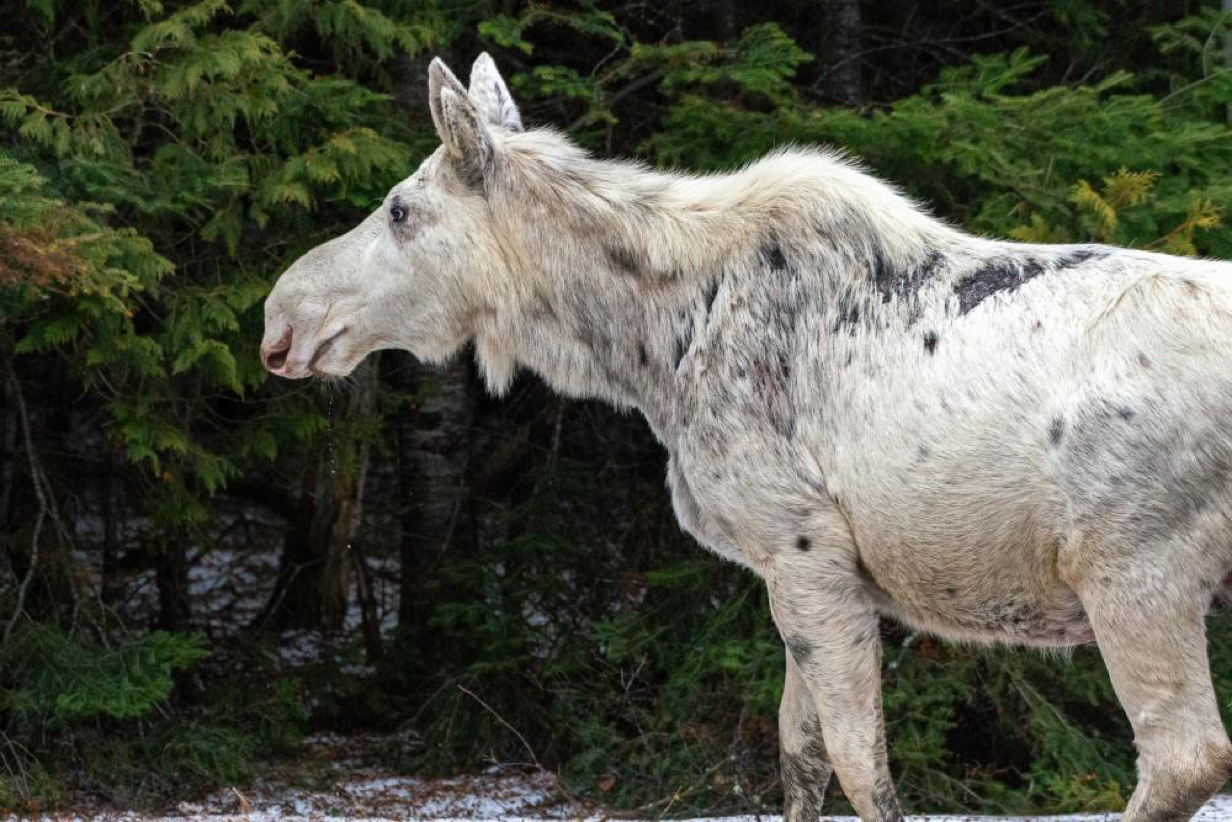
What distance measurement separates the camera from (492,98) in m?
5.64

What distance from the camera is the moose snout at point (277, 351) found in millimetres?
5414

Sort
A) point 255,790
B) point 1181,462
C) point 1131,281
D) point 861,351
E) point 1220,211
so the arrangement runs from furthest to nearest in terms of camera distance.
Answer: point 255,790, point 1220,211, point 861,351, point 1131,281, point 1181,462

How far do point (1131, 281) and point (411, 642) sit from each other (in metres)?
6.29

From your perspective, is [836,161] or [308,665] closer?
[836,161]

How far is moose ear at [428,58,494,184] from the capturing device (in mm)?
5074

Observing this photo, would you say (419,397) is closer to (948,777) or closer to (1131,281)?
(948,777)

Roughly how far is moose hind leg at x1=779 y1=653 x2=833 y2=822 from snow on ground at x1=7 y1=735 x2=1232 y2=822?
204cm

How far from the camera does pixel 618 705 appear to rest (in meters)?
8.63

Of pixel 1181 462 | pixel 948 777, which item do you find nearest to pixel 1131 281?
pixel 1181 462

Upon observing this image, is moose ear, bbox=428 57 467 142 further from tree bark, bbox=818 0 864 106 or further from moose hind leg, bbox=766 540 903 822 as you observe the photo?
tree bark, bbox=818 0 864 106

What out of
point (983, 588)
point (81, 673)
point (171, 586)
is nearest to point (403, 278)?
point (983, 588)

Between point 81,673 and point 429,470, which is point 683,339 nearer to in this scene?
point 81,673

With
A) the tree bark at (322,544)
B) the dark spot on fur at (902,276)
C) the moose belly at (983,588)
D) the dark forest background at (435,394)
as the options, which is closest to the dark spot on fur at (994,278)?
the dark spot on fur at (902,276)

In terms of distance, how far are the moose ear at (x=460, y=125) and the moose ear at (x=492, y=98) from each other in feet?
1.07
